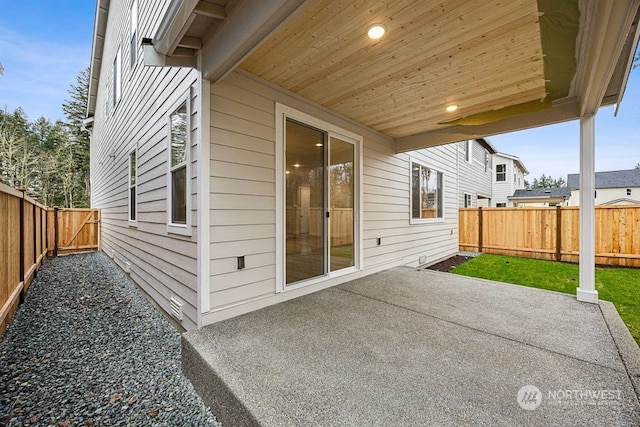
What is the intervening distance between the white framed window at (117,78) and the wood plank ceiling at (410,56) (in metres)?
5.20

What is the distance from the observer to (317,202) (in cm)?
372

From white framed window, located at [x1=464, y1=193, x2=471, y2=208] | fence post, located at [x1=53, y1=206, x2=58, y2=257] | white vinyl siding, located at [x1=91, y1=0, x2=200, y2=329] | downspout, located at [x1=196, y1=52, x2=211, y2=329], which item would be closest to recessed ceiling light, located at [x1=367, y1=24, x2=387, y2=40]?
downspout, located at [x1=196, y1=52, x2=211, y2=329]

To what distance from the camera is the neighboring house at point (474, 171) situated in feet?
33.9

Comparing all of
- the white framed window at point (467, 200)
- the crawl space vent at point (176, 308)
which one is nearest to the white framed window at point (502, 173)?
the white framed window at point (467, 200)

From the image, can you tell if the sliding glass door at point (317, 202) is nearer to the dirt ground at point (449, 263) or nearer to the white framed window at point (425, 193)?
the white framed window at point (425, 193)

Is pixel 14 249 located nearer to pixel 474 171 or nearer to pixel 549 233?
pixel 549 233

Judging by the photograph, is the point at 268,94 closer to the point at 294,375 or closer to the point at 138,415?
the point at 294,375

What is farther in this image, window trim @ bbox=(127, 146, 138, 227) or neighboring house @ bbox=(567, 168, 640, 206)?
neighboring house @ bbox=(567, 168, 640, 206)

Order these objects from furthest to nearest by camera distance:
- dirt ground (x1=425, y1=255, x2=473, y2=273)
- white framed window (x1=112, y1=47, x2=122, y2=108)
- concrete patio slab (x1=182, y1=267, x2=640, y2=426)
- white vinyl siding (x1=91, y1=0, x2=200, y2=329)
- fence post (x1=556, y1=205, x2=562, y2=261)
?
fence post (x1=556, y1=205, x2=562, y2=261)
dirt ground (x1=425, y1=255, x2=473, y2=273)
white framed window (x1=112, y1=47, x2=122, y2=108)
white vinyl siding (x1=91, y1=0, x2=200, y2=329)
concrete patio slab (x1=182, y1=267, x2=640, y2=426)

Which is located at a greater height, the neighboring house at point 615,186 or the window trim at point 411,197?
the neighboring house at point 615,186

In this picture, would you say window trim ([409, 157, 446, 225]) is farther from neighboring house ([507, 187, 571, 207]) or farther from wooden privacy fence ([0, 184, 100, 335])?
neighboring house ([507, 187, 571, 207])

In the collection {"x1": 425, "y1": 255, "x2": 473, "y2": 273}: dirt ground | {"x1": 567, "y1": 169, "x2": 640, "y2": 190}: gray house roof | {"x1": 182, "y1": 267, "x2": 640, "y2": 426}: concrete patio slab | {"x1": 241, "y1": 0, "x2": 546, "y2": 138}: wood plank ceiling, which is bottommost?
{"x1": 425, "y1": 255, "x2": 473, "y2": 273}: dirt ground

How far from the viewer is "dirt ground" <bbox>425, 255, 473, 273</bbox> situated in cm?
663

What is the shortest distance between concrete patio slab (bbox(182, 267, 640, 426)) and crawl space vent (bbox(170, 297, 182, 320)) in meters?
0.68
